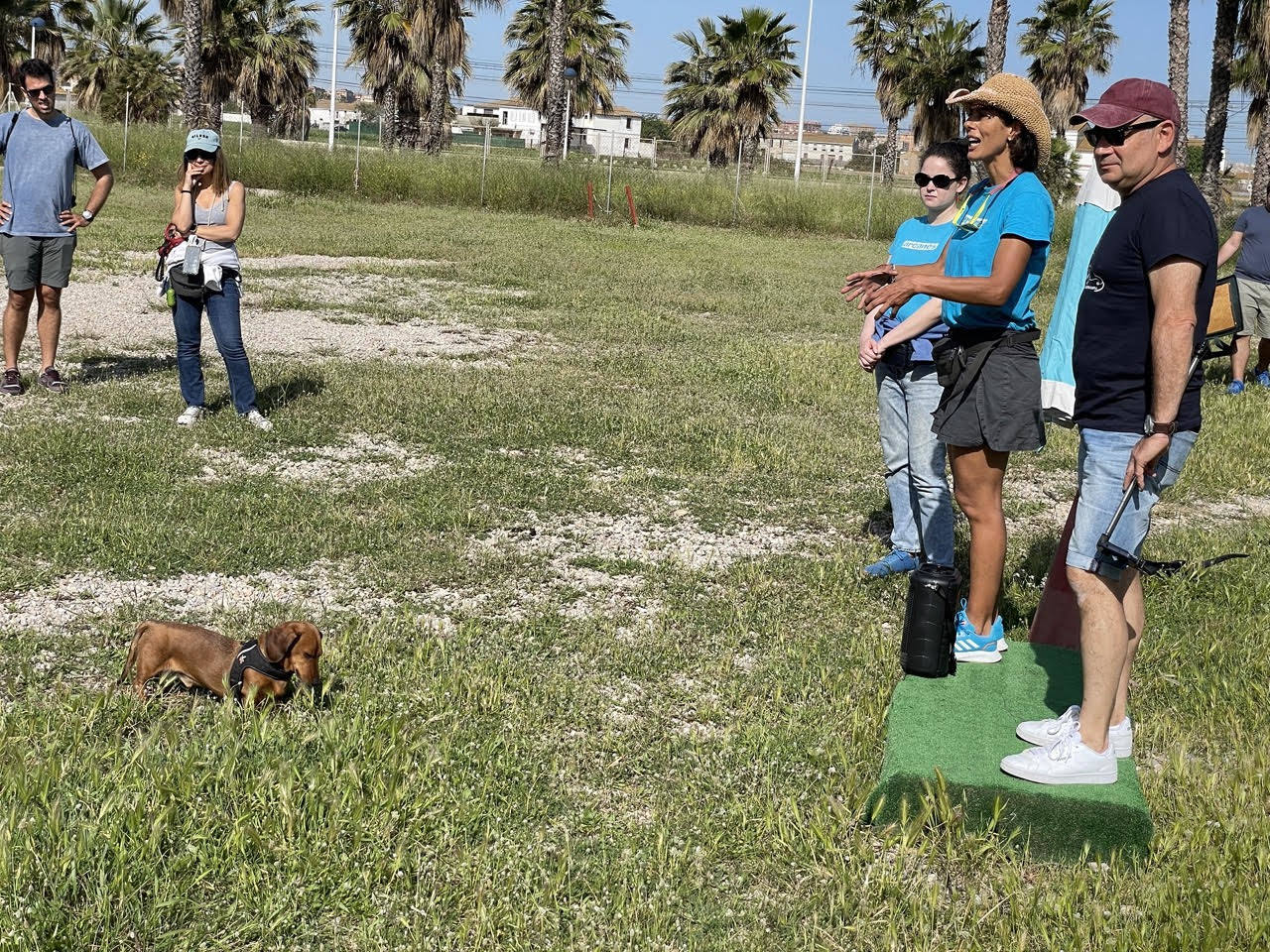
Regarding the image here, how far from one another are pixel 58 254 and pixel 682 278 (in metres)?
11.2

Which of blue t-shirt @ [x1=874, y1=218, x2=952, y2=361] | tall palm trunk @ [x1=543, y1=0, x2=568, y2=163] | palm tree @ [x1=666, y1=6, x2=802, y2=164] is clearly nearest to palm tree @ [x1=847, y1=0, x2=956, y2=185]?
palm tree @ [x1=666, y1=6, x2=802, y2=164]

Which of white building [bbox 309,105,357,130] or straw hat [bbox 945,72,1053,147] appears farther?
white building [bbox 309,105,357,130]

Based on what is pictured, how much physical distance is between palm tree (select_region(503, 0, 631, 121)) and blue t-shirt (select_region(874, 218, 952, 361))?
52712 millimetres

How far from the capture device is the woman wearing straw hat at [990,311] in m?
4.25

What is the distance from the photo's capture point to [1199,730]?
171 inches

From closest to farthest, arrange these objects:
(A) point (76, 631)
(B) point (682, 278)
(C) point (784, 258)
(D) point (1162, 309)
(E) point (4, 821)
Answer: (E) point (4, 821) < (D) point (1162, 309) < (A) point (76, 631) < (B) point (682, 278) < (C) point (784, 258)

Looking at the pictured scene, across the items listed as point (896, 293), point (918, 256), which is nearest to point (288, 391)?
point (918, 256)

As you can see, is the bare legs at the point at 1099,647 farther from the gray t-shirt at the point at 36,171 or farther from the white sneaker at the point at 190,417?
the gray t-shirt at the point at 36,171

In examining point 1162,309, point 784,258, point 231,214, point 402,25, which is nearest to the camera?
point 1162,309

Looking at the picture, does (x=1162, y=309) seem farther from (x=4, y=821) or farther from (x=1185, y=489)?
(x=1185, y=489)

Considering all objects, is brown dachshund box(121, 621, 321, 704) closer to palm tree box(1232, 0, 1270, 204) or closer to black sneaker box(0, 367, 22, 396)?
black sneaker box(0, 367, 22, 396)

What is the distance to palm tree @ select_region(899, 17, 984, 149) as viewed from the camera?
3778 centimetres

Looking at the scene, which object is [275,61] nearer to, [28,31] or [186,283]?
[28,31]

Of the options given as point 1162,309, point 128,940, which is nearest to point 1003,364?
point 1162,309
